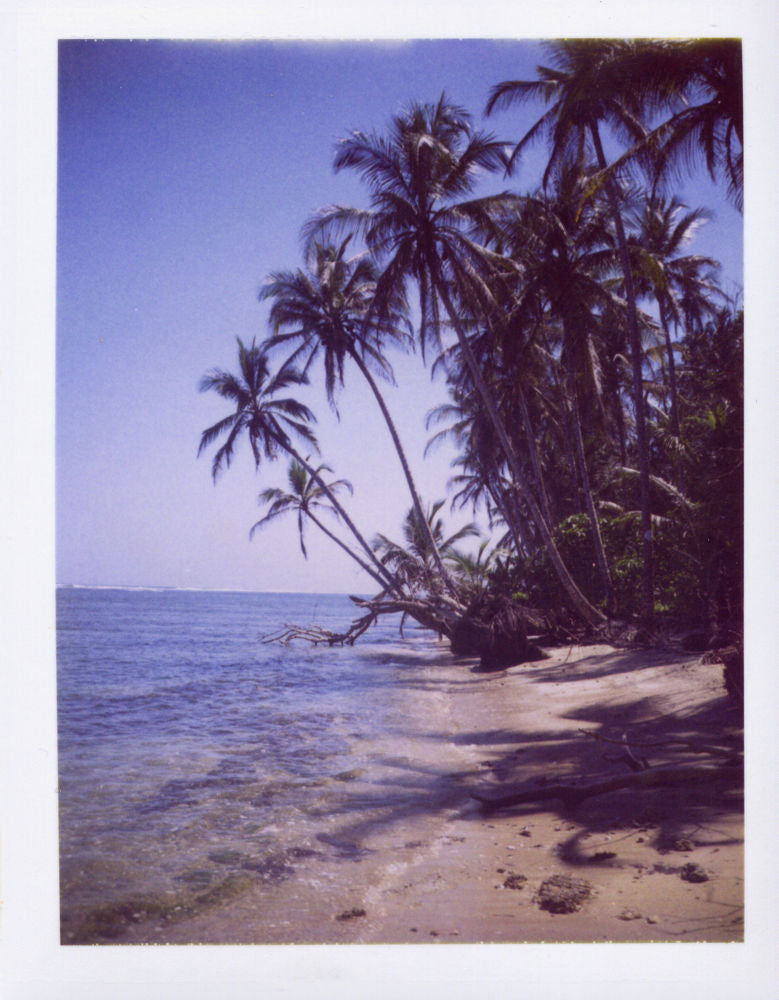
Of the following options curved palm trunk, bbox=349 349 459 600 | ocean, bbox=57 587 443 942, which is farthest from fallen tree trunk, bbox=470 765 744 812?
curved palm trunk, bbox=349 349 459 600

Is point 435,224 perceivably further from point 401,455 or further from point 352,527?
point 352,527

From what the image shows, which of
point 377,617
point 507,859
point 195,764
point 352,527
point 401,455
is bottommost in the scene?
point 195,764

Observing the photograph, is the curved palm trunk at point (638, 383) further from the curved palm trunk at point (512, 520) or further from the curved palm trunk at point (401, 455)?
the curved palm trunk at point (512, 520)

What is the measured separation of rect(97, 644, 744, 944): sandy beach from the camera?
137 inches

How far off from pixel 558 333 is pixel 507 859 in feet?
42.1

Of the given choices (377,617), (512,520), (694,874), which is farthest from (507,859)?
(512,520)

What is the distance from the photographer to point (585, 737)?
628cm

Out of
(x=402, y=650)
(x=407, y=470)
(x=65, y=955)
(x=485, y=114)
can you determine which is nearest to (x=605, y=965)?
(x=65, y=955)

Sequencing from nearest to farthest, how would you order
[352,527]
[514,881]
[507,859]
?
[514,881] < [507,859] < [352,527]

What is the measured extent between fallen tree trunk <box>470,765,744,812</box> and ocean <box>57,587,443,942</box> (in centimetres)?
112

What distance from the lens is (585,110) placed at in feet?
27.1

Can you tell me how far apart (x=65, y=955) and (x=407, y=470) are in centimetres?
1187

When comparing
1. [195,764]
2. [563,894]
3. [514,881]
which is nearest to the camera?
[563,894]

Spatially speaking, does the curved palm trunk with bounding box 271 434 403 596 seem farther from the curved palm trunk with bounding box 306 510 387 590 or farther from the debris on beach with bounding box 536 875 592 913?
the debris on beach with bounding box 536 875 592 913
